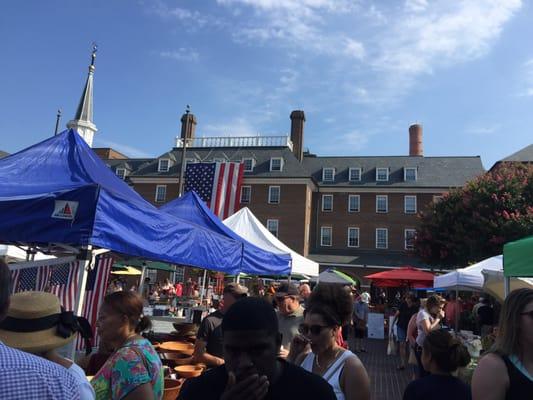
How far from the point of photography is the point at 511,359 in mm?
2297

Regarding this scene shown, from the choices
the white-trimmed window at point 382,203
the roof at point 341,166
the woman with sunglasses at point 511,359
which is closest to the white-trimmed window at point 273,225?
the roof at point 341,166

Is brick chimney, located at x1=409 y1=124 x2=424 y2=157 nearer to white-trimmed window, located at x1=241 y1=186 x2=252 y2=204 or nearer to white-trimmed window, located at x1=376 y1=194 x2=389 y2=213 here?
white-trimmed window, located at x1=376 y1=194 x2=389 y2=213

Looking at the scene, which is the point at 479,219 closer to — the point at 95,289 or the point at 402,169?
the point at 402,169

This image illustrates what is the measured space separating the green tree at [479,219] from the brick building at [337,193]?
9.61 metres

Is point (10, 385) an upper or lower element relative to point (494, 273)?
lower

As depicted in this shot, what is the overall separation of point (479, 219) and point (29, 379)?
26679 mm

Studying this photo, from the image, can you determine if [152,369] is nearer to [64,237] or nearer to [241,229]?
[64,237]

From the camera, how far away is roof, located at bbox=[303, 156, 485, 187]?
3997 cm

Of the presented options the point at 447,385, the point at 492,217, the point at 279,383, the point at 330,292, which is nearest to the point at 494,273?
the point at 447,385

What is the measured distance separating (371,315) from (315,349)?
18.7 m

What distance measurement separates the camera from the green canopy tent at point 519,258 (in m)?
4.97

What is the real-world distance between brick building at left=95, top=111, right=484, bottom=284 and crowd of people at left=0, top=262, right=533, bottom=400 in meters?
35.4

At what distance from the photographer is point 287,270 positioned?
38.0 feet

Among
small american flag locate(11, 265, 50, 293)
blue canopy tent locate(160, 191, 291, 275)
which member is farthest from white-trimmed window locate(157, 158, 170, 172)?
small american flag locate(11, 265, 50, 293)
